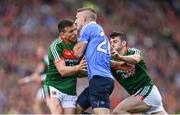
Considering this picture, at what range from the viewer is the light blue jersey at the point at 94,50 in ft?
33.3

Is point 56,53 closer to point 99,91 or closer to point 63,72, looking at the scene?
point 63,72

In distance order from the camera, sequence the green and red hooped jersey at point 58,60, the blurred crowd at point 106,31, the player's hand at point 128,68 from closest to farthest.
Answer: the green and red hooped jersey at point 58,60 < the player's hand at point 128,68 < the blurred crowd at point 106,31

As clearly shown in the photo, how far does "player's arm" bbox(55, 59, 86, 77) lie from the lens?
33.5ft

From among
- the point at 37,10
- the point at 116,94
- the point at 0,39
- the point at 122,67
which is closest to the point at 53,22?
the point at 37,10

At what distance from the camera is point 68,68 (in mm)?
10289

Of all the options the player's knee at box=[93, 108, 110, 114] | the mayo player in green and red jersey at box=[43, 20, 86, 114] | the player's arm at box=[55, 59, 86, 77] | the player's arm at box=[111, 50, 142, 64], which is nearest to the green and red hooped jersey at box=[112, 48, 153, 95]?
the player's arm at box=[111, 50, 142, 64]

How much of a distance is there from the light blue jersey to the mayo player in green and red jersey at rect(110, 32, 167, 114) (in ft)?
2.91

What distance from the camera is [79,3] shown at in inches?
875

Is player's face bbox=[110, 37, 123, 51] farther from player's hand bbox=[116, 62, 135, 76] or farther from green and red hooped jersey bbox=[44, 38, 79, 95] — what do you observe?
green and red hooped jersey bbox=[44, 38, 79, 95]

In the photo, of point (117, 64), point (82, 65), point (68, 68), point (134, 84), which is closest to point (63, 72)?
point (68, 68)

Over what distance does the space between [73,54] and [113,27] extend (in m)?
11.4

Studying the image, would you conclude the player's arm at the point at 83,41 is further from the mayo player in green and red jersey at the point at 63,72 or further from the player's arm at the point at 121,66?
the player's arm at the point at 121,66

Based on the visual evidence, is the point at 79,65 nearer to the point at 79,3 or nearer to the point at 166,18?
the point at 79,3

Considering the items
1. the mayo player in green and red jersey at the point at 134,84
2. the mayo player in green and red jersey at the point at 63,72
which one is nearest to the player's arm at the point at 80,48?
the mayo player in green and red jersey at the point at 63,72
